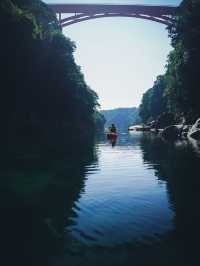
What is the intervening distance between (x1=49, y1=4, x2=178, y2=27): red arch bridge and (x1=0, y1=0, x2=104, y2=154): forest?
2475 millimetres

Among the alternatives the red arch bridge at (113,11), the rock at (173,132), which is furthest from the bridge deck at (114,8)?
the rock at (173,132)

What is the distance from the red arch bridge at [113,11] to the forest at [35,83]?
A: 8.12ft

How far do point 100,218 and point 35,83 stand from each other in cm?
3298

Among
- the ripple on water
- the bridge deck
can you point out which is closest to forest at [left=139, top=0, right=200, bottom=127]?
the bridge deck

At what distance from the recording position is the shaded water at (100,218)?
5738mm

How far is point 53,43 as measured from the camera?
47.0m

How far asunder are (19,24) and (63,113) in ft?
66.2

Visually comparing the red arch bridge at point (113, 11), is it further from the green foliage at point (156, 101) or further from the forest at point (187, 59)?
the green foliage at point (156, 101)

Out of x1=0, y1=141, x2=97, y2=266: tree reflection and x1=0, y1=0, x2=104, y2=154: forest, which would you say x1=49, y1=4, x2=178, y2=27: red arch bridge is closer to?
x1=0, y1=0, x2=104, y2=154: forest

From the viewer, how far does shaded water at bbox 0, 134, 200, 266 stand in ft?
18.8

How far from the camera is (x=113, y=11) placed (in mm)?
52000

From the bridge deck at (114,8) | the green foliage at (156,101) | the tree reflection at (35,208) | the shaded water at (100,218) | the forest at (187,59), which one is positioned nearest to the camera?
the shaded water at (100,218)

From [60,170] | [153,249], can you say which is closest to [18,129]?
[60,170]

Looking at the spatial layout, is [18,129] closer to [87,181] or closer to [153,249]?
[87,181]
